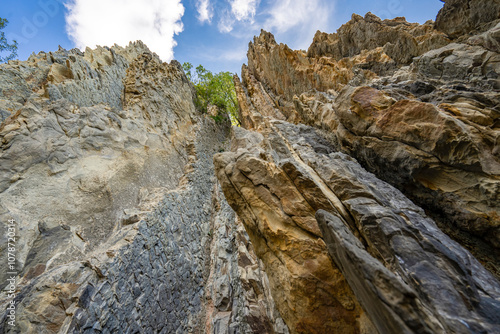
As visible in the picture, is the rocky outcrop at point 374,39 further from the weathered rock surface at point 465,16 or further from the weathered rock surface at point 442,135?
the weathered rock surface at point 442,135

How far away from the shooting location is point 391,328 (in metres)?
2.72

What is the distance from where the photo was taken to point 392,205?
17.8 ft

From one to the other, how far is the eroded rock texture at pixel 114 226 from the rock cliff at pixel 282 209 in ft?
0.21

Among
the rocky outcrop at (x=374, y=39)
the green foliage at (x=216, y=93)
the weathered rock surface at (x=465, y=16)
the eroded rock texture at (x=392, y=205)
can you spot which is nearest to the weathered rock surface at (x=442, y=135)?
the eroded rock texture at (x=392, y=205)

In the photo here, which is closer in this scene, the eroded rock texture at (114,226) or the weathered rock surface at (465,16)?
the eroded rock texture at (114,226)

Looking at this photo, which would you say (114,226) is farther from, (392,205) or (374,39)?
(374,39)

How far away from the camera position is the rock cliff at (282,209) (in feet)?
13.3

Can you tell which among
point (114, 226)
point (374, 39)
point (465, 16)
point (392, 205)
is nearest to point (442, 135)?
point (392, 205)

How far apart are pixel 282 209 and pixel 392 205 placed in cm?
312

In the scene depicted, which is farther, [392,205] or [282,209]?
[282,209]

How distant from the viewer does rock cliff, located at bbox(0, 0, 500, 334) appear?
406 cm

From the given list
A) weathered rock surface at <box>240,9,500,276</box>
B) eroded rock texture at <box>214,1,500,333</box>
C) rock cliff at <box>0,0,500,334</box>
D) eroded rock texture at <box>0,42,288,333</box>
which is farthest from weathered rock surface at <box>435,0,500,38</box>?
eroded rock texture at <box>0,42,288,333</box>

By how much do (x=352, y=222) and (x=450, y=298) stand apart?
213cm

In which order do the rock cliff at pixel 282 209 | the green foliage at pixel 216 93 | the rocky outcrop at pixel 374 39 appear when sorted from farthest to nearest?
the green foliage at pixel 216 93 < the rocky outcrop at pixel 374 39 < the rock cliff at pixel 282 209
